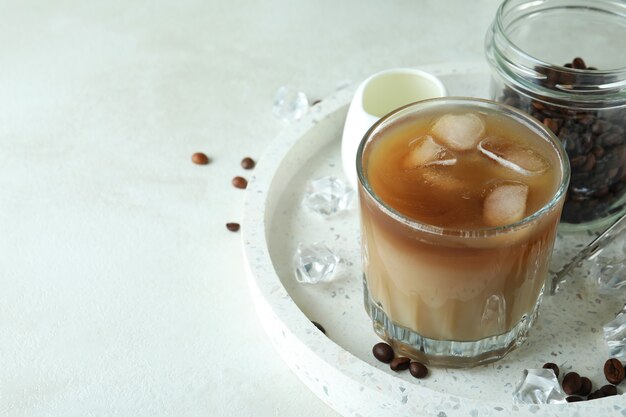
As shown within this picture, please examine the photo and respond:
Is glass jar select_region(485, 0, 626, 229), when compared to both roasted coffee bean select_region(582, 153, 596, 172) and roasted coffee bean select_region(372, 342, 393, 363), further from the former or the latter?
roasted coffee bean select_region(372, 342, 393, 363)

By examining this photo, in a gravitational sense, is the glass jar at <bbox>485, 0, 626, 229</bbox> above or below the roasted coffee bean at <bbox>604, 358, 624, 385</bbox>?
above

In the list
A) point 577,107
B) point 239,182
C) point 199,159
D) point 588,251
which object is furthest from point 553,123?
point 199,159

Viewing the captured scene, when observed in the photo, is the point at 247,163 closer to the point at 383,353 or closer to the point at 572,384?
the point at 383,353

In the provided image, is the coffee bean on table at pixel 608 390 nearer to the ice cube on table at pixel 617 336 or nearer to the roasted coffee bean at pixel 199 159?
the ice cube on table at pixel 617 336

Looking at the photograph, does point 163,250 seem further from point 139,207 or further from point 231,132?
point 231,132

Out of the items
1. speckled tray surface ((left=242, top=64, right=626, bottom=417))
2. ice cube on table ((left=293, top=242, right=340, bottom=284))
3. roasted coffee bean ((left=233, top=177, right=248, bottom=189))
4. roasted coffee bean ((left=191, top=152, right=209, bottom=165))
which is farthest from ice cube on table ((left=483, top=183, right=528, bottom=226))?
roasted coffee bean ((left=191, top=152, right=209, bottom=165))
